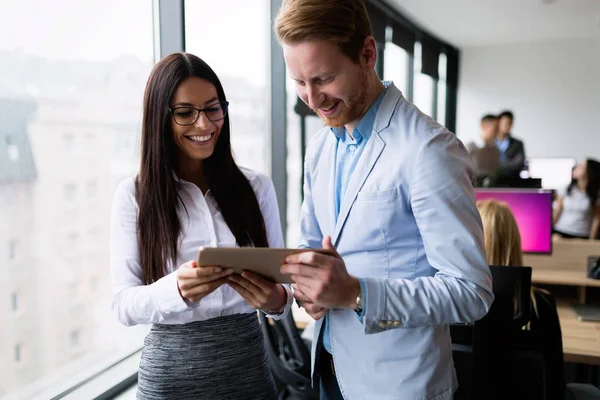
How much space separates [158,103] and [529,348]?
4.96ft

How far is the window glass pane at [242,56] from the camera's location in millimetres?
2678

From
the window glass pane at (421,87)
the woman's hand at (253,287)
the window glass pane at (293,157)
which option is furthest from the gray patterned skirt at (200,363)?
the window glass pane at (421,87)

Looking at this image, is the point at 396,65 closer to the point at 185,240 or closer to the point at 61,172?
the point at 61,172

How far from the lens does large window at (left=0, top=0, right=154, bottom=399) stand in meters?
1.62

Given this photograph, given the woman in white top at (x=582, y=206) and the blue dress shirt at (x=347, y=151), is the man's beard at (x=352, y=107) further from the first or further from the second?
the woman in white top at (x=582, y=206)

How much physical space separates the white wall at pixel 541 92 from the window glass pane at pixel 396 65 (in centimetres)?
296

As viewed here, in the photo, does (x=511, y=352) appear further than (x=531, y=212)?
No

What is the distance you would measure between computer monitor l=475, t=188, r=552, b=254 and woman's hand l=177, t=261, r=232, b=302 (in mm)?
2162

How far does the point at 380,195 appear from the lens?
1131mm

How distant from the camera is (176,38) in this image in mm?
2297

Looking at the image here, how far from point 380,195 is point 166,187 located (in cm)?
64

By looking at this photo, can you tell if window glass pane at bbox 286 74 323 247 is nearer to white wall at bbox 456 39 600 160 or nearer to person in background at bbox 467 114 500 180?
person in background at bbox 467 114 500 180

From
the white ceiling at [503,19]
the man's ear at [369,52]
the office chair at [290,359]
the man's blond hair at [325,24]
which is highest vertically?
the white ceiling at [503,19]

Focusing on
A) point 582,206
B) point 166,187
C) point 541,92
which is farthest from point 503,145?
point 166,187
